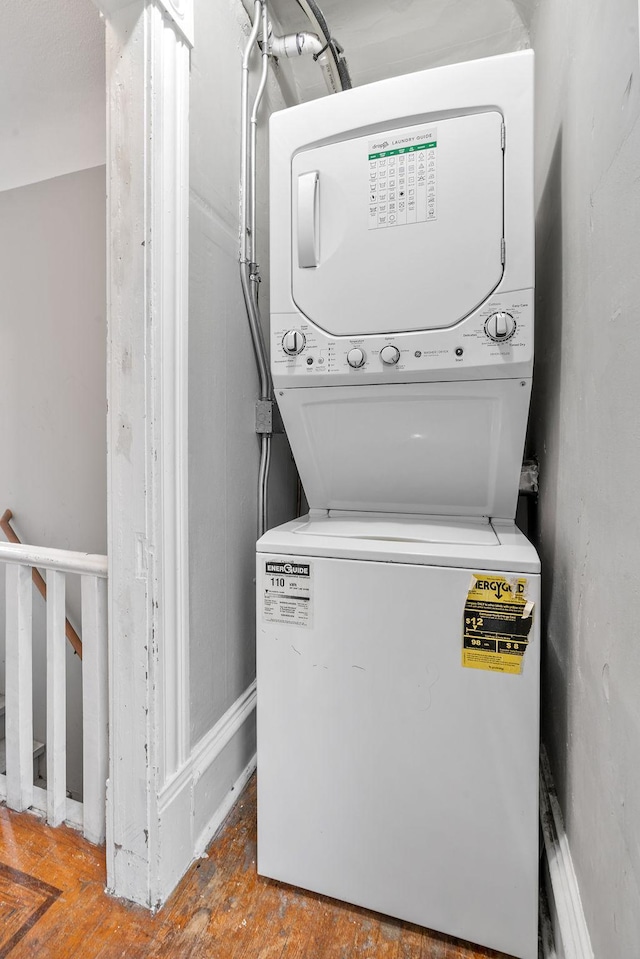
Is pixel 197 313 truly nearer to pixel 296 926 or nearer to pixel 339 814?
pixel 339 814

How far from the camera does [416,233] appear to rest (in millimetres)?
1025

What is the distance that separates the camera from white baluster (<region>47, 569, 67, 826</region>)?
1.21 meters

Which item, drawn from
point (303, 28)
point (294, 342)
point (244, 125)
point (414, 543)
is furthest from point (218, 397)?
point (303, 28)

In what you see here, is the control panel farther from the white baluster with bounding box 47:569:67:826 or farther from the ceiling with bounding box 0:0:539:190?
the ceiling with bounding box 0:0:539:190

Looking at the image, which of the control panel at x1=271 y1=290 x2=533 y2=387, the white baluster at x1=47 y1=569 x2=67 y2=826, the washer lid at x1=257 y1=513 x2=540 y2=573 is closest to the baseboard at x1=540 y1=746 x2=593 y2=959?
the washer lid at x1=257 y1=513 x2=540 y2=573

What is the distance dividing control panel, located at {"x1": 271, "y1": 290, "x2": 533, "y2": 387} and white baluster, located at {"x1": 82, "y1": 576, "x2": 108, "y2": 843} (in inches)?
27.8

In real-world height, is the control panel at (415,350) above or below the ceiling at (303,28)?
below

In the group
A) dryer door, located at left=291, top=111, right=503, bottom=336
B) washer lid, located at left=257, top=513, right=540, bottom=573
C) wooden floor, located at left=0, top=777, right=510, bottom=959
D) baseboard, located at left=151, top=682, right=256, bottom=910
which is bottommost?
wooden floor, located at left=0, top=777, right=510, bottom=959

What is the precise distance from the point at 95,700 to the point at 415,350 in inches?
45.3

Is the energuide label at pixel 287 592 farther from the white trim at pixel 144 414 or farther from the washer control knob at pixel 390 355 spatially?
the washer control knob at pixel 390 355

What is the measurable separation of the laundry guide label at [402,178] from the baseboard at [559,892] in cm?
133

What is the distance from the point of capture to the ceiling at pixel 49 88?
4.42ft

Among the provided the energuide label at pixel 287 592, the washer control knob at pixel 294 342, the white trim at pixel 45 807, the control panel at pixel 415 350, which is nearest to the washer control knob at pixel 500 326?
the control panel at pixel 415 350

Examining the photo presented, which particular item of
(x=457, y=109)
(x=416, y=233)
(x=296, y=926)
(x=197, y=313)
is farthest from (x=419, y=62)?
(x=296, y=926)
